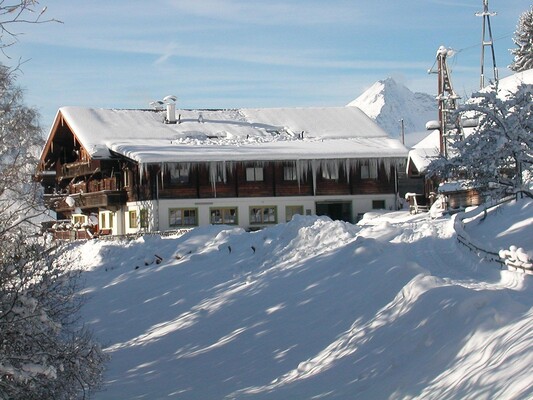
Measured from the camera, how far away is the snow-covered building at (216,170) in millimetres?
45781

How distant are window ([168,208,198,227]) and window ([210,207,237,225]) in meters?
1.04

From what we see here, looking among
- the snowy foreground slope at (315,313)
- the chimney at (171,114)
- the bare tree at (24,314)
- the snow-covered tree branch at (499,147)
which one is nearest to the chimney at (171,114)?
the chimney at (171,114)

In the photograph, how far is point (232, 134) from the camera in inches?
2051

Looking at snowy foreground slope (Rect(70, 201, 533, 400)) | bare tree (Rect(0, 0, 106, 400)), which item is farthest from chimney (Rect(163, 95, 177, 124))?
bare tree (Rect(0, 0, 106, 400))

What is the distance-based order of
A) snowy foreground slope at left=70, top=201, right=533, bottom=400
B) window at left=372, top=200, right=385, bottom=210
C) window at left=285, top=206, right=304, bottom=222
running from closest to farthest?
snowy foreground slope at left=70, top=201, right=533, bottom=400 → window at left=285, top=206, right=304, bottom=222 → window at left=372, top=200, right=385, bottom=210

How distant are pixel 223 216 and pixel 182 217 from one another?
2.32 meters

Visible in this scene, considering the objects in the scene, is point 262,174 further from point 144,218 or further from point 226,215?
point 144,218

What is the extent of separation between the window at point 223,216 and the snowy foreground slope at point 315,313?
44.5ft

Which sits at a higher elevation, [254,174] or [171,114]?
[171,114]

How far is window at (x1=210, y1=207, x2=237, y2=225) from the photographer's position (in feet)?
153

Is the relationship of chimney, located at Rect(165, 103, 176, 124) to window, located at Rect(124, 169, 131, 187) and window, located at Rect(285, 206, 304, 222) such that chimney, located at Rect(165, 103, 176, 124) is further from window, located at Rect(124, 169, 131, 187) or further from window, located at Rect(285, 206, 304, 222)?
window, located at Rect(285, 206, 304, 222)

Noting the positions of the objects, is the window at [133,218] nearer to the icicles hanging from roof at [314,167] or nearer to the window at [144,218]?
the window at [144,218]

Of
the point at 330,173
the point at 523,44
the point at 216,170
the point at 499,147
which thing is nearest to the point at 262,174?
the point at 216,170

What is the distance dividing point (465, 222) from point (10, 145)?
19894mm
